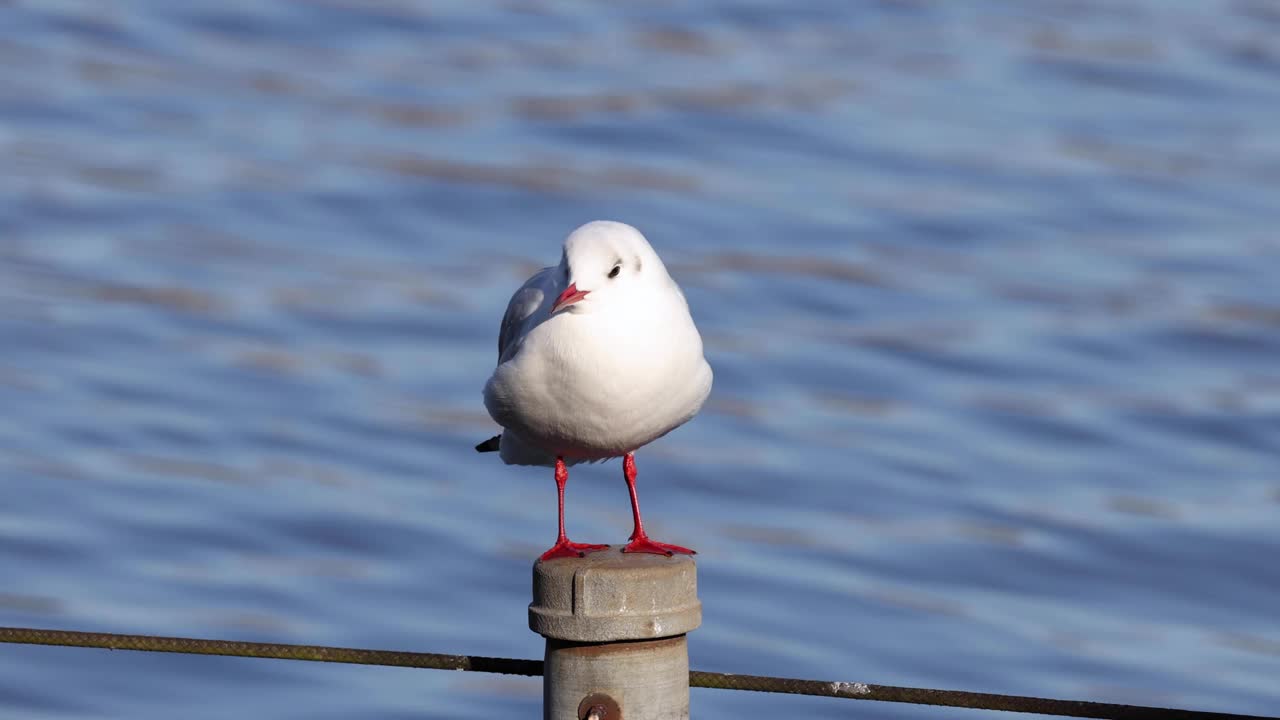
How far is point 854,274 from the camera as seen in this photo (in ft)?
58.1

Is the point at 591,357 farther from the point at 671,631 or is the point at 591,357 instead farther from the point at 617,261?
the point at 671,631

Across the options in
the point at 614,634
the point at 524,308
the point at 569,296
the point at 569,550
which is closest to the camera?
the point at 614,634

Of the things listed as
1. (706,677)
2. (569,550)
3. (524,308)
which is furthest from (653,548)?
(524,308)

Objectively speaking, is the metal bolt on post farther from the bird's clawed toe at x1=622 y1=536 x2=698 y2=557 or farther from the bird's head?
the bird's head

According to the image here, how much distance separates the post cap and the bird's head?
0.82 m

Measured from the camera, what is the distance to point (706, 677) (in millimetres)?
5543

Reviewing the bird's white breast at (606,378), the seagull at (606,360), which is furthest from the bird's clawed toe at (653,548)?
the bird's white breast at (606,378)

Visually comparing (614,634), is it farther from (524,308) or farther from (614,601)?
(524,308)

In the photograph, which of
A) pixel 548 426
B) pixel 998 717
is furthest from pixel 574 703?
pixel 998 717

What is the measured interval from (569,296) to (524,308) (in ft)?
1.78

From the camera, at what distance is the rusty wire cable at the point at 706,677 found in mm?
5199

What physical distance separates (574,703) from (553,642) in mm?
152

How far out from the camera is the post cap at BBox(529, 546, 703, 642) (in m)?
5.01

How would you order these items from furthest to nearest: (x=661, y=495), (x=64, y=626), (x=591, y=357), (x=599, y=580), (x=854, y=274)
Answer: (x=854, y=274) → (x=661, y=495) → (x=64, y=626) → (x=591, y=357) → (x=599, y=580)
